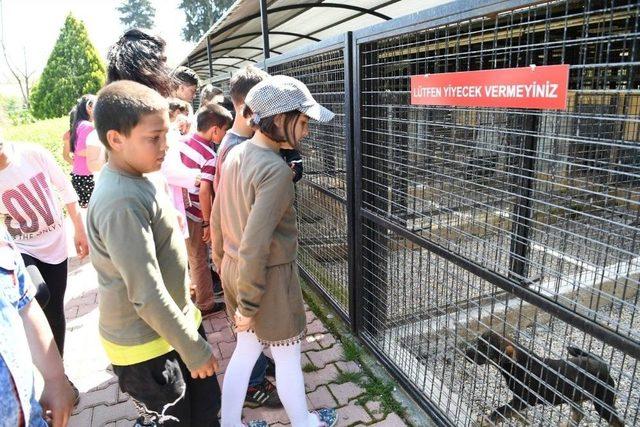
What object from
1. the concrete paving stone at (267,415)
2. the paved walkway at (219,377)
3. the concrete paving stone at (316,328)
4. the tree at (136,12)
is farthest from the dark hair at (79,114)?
the tree at (136,12)

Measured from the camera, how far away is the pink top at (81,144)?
4.11 metres

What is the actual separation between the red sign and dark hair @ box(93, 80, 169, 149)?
126 centimetres

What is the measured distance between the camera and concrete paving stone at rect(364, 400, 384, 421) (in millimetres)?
2762

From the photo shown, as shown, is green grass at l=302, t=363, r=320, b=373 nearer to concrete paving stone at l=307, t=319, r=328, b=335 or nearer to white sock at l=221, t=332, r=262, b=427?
concrete paving stone at l=307, t=319, r=328, b=335

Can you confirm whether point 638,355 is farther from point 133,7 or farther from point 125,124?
point 133,7

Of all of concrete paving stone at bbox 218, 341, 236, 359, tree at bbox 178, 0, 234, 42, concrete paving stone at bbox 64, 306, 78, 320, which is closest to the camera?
concrete paving stone at bbox 218, 341, 236, 359

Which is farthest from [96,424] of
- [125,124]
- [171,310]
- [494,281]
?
[494,281]

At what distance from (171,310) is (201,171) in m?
1.88

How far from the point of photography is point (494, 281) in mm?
2014

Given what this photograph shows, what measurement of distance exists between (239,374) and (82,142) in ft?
9.83

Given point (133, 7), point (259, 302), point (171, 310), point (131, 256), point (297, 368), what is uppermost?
point (133, 7)

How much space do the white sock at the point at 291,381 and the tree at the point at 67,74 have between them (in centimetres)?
2351

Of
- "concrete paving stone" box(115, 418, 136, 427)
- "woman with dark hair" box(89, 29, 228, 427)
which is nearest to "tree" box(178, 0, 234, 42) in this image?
"concrete paving stone" box(115, 418, 136, 427)

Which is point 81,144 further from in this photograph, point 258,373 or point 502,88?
point 502,88
